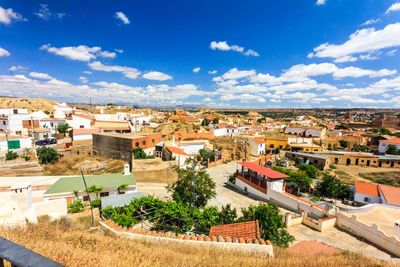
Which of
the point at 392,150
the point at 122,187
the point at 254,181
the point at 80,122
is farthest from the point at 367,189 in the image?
the point at 80,122

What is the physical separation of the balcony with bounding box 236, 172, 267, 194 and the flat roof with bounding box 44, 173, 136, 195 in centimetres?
1267

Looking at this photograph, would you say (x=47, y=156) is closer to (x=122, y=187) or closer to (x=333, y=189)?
(x=122, y=187)

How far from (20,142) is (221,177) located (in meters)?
33.3

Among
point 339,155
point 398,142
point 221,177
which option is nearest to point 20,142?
point 221,177

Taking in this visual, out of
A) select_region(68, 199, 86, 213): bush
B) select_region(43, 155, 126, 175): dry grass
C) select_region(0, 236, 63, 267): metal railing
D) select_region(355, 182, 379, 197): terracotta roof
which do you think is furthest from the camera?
select_region(43, 155, 126, 175): dry grass

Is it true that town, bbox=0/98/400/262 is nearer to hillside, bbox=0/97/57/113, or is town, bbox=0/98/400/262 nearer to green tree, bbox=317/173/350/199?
green tree, bbox=317/173/350/199

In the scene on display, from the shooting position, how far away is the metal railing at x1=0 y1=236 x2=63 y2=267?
1.14 metres

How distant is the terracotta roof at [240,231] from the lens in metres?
8.58

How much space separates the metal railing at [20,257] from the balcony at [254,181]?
2017 centimetres

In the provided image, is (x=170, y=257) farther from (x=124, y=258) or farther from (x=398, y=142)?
(x=398, y=142)

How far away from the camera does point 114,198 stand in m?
13.9

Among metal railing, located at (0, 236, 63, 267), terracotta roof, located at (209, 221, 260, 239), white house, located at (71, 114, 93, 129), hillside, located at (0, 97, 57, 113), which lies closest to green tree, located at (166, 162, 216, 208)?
terracotta roof, located at (209, 221, 260, 239)

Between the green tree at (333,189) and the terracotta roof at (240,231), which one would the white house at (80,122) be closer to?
the terracotta roof at (240,231)

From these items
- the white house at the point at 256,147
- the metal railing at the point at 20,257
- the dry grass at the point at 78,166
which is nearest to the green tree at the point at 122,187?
the dry grass at the point at 78,166
